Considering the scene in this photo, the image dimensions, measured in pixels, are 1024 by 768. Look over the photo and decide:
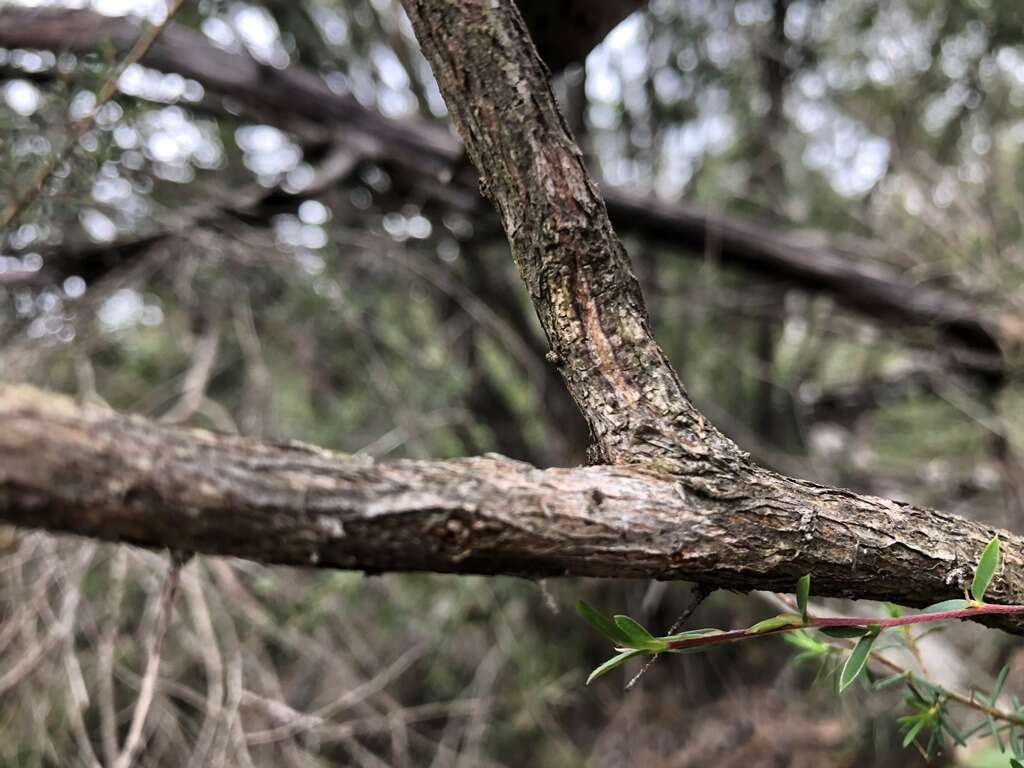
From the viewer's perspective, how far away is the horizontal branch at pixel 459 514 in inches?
20.4

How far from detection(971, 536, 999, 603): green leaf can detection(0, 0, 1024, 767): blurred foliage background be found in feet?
4.15

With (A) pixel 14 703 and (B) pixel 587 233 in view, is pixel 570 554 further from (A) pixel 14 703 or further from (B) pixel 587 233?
(A) pixel 14 703

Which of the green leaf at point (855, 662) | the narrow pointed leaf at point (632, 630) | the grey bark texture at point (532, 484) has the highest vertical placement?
the grey bark texture at point (532, 484)

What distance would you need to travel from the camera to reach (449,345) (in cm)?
296

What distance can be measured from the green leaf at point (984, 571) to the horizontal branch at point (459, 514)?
44 millimetres

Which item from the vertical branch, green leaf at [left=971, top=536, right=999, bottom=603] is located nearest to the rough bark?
the vertical branch

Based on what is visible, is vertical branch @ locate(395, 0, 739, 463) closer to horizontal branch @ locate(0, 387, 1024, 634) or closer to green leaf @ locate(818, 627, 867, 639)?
horizontal branch @ locate(0, 387, 1024, 634)

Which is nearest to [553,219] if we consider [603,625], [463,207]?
[603,625]

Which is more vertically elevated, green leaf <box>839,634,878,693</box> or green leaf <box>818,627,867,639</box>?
green leaf <box>839,634,878,693</box>

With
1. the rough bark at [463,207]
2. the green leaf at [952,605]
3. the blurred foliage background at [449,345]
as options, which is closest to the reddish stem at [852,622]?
the green leaf at [952,605]

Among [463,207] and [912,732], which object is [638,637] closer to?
[912,732]

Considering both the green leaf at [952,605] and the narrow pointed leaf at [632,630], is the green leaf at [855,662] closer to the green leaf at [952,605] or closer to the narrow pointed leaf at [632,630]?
the green leaf at [952,605]

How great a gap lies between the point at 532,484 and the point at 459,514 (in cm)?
7

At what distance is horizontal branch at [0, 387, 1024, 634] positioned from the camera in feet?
1.70
